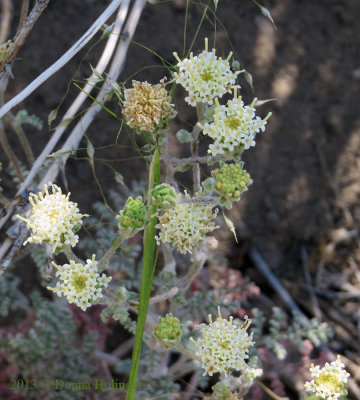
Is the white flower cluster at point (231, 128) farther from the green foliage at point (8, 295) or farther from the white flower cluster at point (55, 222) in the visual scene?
the green foliage at point (8, 295)

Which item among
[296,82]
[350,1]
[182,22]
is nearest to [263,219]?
[296,82]

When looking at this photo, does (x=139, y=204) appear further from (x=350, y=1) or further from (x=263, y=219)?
(x=350, y=1)

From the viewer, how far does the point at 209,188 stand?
4.50 ft

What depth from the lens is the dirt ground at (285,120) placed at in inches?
106

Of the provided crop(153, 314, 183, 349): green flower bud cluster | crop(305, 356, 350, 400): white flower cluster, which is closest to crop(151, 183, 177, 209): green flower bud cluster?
crop(153, 314, 183, 349): green flower bud cluster

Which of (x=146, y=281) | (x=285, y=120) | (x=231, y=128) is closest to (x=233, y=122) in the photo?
(x=231, y=128)

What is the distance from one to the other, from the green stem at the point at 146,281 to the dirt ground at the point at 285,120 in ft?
4.11

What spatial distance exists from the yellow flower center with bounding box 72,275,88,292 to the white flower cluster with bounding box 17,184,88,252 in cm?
8

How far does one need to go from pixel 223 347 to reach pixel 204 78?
27.3 inches

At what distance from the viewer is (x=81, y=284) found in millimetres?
1349

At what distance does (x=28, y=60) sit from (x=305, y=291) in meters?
1.79

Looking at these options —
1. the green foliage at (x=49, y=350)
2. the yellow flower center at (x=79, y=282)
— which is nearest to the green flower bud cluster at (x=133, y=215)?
the yellow flower center at (x=79, y=282)

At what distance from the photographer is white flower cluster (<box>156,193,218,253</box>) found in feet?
4.68

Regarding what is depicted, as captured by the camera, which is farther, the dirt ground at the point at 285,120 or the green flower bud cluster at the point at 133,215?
the dirt ground at the point at 285,120
